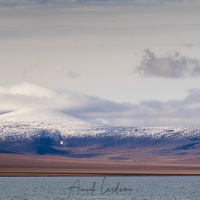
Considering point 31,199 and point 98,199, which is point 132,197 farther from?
point 31,199

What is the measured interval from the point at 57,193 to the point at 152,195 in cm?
1211

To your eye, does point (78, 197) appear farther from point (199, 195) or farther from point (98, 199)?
point (199, 195)

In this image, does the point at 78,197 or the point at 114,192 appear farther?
the point at 114,192

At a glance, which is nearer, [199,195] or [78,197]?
[78,197]

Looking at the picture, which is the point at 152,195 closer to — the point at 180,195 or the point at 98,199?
the point at 180,195

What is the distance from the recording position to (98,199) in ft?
316

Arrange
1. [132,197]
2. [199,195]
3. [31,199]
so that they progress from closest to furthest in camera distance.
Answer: [31,199], [132,197], [199,195]

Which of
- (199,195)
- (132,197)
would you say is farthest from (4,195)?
(199,195)

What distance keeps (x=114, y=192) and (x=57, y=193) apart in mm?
8999

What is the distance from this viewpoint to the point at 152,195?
10650 centimetres

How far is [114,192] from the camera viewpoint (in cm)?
11469

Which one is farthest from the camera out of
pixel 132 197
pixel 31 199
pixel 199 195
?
pixel 199 195

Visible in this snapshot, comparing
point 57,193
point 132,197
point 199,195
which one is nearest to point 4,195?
point 57,193

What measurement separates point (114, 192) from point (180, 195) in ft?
36.0
